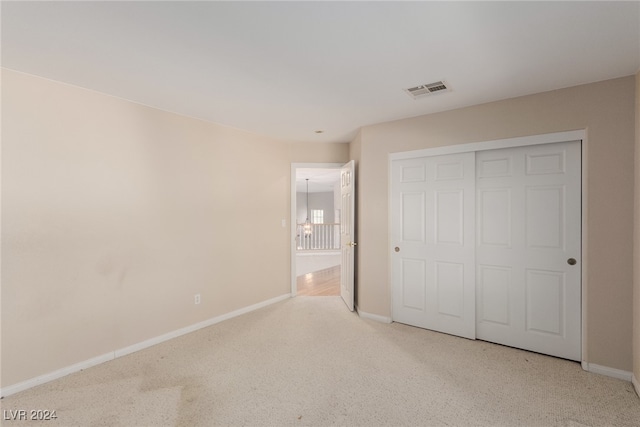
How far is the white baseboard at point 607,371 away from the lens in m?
2.44

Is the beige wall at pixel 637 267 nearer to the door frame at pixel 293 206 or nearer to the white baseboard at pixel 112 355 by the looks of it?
the door frame at pixel 293 206

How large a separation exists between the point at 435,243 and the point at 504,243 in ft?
2.26

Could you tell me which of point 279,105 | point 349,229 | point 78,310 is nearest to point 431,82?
point 279,105

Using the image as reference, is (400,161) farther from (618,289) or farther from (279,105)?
(618,289)

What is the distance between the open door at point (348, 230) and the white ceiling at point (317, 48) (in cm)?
139

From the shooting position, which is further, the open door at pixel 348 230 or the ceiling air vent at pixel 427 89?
the open door at pixel 348 230

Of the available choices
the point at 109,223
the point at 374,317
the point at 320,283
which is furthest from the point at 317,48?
the point at 320,283

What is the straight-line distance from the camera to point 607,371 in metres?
2.52

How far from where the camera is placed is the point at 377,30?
1.84m

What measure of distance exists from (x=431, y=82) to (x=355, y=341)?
8.73ft

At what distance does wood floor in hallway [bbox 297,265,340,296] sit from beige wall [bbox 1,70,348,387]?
1.31 meters

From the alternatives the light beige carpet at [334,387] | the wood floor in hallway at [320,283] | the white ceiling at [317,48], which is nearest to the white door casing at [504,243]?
the light beige carpet at [334,387]

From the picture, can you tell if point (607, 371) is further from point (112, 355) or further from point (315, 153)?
point (112, 355)

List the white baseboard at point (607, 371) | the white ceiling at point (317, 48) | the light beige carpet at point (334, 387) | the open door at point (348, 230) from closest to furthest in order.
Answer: the white ceiling at point (317, 48)
the light beige carpet at point (334, 387)
the white baseboard at point (607, 371)
the open door at point (348, 230)
